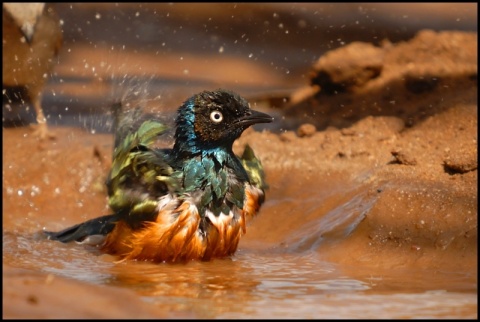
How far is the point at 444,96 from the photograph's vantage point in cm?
861

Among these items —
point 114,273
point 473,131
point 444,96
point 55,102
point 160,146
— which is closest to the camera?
point 114,273

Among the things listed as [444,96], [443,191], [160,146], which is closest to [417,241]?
[443,191]

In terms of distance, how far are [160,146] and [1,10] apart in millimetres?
2923

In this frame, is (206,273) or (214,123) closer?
(206,273)

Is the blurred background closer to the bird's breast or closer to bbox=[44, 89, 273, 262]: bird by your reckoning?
bbox=[44, 89, 273, 262]: bird

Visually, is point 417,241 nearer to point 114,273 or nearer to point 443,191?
point 443,191

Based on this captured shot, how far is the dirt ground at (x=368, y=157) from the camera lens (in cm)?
590

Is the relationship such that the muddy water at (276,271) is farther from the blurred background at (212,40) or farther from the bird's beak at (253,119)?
the blurred background at (212,40)

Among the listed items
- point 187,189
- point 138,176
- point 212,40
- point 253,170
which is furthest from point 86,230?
point 212,40

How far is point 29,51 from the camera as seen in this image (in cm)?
928

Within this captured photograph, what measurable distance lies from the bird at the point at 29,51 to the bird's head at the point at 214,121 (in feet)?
10.3

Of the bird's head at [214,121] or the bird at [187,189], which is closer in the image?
the bird at [187,189]

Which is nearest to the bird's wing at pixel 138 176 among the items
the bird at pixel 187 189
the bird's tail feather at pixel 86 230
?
the bird at pixel 187 189

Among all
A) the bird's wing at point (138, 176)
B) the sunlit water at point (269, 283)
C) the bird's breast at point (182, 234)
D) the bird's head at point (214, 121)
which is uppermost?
the bird's head at point (214, 121)
